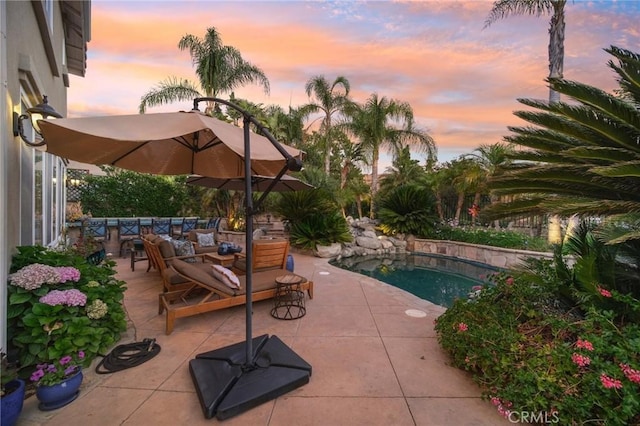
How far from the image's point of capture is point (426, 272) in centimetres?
873

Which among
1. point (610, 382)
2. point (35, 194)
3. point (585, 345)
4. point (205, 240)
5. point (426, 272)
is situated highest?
point (35, 194)

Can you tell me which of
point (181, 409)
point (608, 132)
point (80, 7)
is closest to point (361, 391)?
point (181, 409)

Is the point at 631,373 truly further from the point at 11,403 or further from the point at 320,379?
the point at 11,403

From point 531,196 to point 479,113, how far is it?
24.8ft

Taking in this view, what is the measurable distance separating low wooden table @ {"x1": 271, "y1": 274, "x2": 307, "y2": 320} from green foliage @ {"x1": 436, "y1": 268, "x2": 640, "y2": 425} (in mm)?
1986

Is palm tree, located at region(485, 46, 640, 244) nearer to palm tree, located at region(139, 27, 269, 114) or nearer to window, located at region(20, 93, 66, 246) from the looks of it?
window, located at region(20, 93, 66, 246)

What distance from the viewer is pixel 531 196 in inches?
139

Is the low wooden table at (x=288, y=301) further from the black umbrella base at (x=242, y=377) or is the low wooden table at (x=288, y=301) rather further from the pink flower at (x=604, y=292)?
the pink flower at (x=604, y=292)

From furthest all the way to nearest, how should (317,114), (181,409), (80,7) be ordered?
1. (317,114)
2. (80,7)
3. (181,409)

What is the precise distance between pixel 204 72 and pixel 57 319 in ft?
41.0

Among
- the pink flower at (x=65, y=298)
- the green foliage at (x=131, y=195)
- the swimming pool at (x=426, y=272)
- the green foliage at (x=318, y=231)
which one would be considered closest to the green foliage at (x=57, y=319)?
the pink flower at (x=65, y=298)

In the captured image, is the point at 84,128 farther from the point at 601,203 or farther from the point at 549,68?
the point at 549,68

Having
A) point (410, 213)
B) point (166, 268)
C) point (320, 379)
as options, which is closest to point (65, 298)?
point (166, 268)

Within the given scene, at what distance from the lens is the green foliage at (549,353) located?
6.08ft
